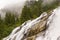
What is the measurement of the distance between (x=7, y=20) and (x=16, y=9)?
1630 cm

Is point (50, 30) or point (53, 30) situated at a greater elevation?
point (50, 30)

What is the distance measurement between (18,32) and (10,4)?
37.1 metres

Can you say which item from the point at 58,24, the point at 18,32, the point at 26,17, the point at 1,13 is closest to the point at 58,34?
the point at 58,24

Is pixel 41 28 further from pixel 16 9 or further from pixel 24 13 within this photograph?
pixel 16 9

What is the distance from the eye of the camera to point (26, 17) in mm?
49906

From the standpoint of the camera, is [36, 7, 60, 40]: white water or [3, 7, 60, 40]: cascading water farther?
[3, 7, 60, 40]: cascading water

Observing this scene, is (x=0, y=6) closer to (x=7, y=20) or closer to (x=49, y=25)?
(x=7, y=20)

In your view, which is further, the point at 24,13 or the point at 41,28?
the point at 24,13

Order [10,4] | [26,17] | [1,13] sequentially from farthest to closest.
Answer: [10,4], [1,13], [26,17]

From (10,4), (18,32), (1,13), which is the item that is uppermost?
(10,4)

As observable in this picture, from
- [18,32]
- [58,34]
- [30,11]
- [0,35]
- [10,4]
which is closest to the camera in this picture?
[58,34]

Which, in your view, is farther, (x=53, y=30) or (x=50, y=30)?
(x=50, y=30)

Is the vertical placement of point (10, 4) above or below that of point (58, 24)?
above

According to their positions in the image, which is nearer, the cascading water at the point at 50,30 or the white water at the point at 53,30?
the white water at the point at 53,30
